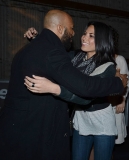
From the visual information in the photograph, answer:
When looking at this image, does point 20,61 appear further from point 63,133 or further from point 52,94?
point 63,133

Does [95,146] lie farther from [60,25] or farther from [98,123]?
[60,25]

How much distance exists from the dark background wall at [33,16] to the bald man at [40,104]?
341cm

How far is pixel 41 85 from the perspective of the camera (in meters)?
1.24

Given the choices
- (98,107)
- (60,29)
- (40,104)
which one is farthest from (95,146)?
(60,29)

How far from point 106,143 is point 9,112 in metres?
0.81

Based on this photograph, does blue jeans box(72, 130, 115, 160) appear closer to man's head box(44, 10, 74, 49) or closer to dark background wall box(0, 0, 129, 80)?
A: man's head box(44, 10, 74, 49)

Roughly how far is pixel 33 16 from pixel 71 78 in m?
4.03

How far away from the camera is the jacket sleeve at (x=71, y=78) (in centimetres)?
117

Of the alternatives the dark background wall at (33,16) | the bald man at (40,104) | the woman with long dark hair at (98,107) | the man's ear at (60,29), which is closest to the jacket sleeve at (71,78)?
the bald man at (40,104)

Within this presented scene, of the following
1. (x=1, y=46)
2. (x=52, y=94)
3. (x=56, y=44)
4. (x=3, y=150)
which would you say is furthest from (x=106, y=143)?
(x=1, y=46)

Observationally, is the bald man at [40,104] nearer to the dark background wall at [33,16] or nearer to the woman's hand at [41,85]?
the woman's hand at [41,85]

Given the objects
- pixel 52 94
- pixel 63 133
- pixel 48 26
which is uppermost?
pixel 48 26

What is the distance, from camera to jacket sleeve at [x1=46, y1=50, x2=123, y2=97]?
46.1 inches

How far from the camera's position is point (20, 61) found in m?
1.32
